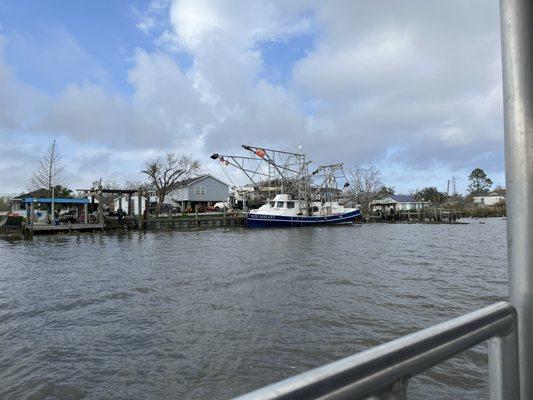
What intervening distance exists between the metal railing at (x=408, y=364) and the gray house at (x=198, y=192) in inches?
2366

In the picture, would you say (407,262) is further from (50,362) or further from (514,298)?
Result: (514,298)

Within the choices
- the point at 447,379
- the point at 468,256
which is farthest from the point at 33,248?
the point at 447,379

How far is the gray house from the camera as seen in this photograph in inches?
2454

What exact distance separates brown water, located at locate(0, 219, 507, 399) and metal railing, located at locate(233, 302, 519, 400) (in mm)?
989

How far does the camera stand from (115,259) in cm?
1794

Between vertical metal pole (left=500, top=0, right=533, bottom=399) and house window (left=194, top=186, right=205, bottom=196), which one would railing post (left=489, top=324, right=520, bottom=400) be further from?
house window (left=194, top=186, right=205, bottom=196)

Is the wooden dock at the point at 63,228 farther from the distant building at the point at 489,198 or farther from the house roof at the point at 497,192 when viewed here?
the house roof at the point at 497,192

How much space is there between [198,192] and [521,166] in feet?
205

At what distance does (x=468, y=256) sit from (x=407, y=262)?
3633 millimetres

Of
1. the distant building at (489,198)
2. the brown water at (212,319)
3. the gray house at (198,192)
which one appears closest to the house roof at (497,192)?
the distant building at (489,198)

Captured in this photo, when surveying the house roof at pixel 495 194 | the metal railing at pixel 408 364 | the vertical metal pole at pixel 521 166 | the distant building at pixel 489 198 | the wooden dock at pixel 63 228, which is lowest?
the wooden dock at pixel 63 228

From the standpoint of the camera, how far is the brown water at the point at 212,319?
5.49 m

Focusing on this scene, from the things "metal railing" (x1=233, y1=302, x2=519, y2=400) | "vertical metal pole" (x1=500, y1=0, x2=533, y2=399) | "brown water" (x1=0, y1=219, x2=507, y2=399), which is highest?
"vertical metal pole" (x1=500, y1=0, x2=533, y2=399)

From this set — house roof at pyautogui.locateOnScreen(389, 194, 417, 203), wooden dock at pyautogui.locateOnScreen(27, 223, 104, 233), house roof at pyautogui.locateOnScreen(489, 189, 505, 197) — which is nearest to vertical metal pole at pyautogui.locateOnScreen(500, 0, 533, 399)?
wooden dock at pyautogui.locateOnScreen(27, 223, 104, 233)
